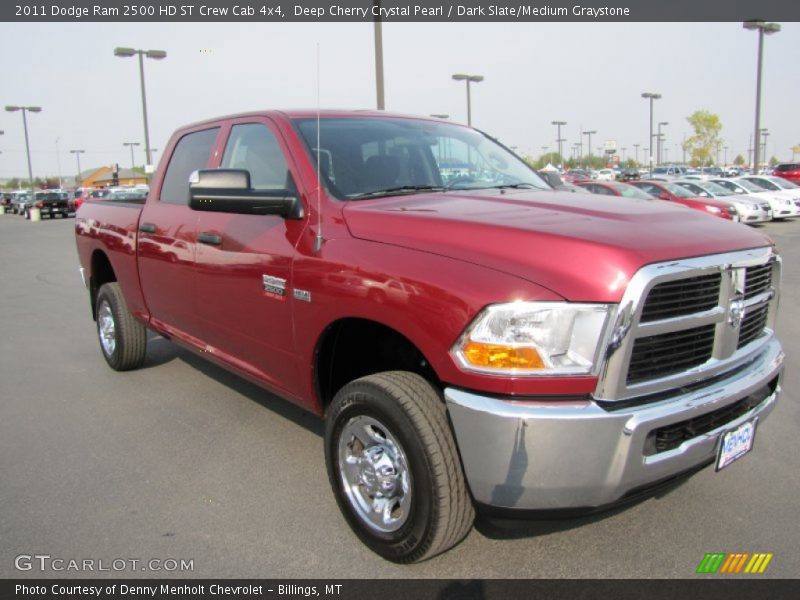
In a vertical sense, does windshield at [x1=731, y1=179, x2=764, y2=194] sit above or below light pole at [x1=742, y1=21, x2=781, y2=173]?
below

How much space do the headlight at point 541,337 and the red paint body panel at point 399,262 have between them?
0.03m

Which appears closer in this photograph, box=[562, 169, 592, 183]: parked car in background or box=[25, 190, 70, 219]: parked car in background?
box=[562, 169, 592, 183]: parked car in background

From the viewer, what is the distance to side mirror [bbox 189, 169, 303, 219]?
3.10 m

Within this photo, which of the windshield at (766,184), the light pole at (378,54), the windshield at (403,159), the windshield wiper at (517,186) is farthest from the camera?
the windshield at (766,184)

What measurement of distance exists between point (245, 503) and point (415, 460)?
1263mm

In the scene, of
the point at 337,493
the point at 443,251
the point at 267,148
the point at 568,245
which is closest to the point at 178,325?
the point at 267,148

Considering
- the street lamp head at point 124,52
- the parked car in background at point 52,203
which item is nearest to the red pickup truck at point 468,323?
the street lamp head at point 124,52

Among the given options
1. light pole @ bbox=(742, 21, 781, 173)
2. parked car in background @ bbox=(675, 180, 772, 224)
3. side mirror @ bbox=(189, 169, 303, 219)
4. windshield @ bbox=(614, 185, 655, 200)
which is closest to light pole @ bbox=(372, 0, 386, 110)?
windshield @ bbox=(614, 185, 655, 200)

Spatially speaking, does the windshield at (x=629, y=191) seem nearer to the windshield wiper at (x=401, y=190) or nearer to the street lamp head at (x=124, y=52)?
the windshield wiper at (x=401, y=190)

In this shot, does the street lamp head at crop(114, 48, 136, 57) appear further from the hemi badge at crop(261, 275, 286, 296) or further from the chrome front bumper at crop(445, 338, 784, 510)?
the chrome front bumper at crop(445, 338, 784, 510)

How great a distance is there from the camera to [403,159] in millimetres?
3668

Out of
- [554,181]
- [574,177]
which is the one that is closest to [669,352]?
[554,181]

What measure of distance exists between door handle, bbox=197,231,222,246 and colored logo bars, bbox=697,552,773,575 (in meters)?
2.83
